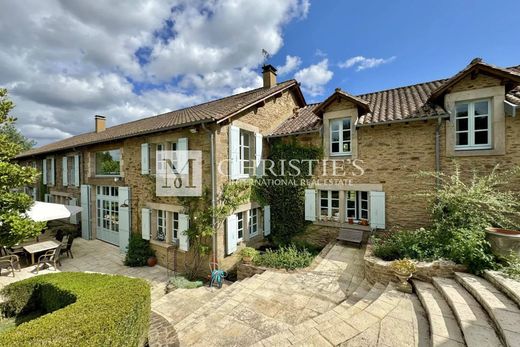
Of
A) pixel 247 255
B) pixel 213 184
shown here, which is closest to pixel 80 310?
pixel 213 184

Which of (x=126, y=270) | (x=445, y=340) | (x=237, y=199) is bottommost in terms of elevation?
(x=126, y=270)

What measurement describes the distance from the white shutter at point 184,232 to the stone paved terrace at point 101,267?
1311 millimetres

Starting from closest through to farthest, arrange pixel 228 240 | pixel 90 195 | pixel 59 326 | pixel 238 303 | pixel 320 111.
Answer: pixel 59 326
pixel 238 303
pixel 228 240
pixel 320 111
pixel 90 195

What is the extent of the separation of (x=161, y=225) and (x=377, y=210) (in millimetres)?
8370

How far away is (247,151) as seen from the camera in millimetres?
9328

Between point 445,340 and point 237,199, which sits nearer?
point 445,340

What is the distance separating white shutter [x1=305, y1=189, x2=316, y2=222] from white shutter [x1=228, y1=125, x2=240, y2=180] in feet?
10.0

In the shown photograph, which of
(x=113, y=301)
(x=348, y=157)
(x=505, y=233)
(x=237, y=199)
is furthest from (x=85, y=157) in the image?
(x=505, y=233)

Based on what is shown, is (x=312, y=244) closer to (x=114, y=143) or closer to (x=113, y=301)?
(x=113, y=301)

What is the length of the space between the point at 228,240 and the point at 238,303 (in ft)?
8.94

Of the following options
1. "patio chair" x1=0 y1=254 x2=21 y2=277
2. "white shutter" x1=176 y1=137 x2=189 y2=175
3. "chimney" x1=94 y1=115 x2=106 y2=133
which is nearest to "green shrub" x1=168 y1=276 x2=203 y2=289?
"white shutter" x1=176 y1=137 x2=189 y2=175

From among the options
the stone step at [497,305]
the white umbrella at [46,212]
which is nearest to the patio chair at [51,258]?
the white umbrella at [46,212]

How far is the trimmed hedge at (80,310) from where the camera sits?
117 inches

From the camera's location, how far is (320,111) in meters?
9.16
